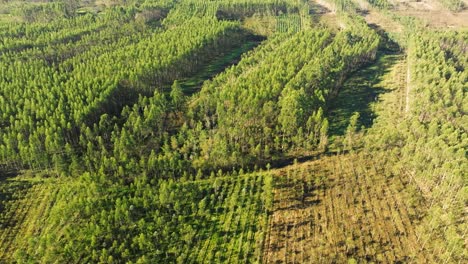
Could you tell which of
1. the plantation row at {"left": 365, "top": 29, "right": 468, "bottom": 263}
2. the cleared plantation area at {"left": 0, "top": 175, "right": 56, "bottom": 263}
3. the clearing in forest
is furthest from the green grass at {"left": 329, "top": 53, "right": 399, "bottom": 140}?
the cleared plantation area at {"left": 0, "top": 175, "right": 56, "bottom": 263}

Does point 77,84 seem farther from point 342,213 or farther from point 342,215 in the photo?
point 342,215

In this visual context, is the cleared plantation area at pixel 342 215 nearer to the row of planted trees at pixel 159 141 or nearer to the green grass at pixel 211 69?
the row of planted trees at pixel 159 141

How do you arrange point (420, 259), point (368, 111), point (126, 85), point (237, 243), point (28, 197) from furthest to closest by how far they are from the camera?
point (126, 85)
point (368, 111)
point (28, 197)
point (237, 243)
point (420, 259)

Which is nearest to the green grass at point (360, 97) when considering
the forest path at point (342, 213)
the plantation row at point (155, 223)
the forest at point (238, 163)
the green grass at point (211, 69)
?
the forest at point (238, 163)

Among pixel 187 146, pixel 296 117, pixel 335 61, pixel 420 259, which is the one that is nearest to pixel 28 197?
pixel 187 146

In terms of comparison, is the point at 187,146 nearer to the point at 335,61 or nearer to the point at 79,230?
the point at 79,230

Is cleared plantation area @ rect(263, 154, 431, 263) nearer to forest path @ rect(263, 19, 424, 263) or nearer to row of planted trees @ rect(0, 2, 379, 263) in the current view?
forest path @ rect(263, 19, 424, 263)

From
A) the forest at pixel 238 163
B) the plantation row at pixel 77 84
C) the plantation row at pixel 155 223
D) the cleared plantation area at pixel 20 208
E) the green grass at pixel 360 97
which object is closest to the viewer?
the plantation row at pixel 155 223
